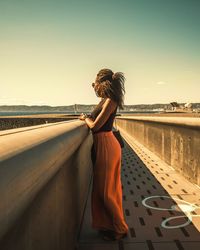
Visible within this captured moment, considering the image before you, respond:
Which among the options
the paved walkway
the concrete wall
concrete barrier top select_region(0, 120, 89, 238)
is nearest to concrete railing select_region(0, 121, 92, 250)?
concrete barrier top select_region(0, 120, 89, 238)

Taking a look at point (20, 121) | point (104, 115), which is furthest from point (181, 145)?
point (20, 121)

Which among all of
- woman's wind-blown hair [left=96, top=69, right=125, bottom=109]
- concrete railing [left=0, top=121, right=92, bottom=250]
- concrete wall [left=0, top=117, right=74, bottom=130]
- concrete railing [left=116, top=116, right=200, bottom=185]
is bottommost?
concrete wall [left=0, top=117, right=74, bottom=130]

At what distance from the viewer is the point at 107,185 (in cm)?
355

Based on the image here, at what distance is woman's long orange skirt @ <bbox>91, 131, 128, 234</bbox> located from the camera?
3.55m

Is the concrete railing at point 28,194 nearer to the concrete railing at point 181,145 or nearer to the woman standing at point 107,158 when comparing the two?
the woman standing at point 107,158

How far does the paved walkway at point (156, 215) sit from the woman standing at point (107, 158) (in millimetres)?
235

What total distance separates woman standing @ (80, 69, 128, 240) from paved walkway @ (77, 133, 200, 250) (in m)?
0.23

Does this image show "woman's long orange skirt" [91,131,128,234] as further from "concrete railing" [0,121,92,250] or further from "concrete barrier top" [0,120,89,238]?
"concrete barrier top" [0,120,89,238]

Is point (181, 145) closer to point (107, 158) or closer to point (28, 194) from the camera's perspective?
point (107, 158)

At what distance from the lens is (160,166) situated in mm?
8969

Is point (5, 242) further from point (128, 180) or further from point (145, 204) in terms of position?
point (128, 180)

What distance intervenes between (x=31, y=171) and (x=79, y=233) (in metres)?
2.84

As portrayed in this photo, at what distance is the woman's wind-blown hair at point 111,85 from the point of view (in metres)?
3.53

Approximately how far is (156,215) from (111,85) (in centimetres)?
220
